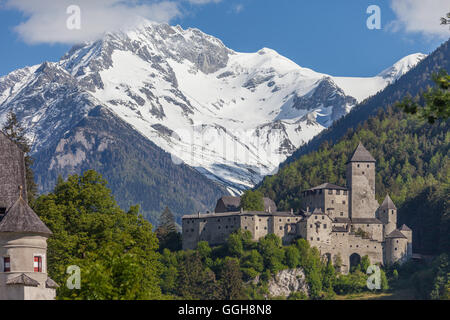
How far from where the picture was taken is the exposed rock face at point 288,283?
141625 millimetres

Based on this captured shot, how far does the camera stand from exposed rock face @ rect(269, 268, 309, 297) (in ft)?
465

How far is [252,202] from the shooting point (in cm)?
16000

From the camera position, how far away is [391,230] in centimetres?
15375

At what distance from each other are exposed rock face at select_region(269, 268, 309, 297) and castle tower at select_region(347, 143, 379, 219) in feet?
55.8

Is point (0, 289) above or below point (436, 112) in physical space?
below

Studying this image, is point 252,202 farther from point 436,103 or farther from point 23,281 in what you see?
point 436,103

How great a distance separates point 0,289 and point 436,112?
30605 millimetres

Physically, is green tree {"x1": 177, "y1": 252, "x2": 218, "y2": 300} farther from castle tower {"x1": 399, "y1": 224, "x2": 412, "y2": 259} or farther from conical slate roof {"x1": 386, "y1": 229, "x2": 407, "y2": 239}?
castle tower {"x1": 399, "y1": 224, "x2": 412, "y2": 259}

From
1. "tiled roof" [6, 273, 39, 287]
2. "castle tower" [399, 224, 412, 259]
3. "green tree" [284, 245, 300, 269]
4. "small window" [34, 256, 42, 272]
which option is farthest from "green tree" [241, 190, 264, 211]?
"tiled roof" [6, 273, 39, 287]

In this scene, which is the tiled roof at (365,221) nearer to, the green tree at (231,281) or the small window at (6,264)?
the green tree at (231,281)

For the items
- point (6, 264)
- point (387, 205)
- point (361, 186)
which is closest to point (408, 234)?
point (387, 205)

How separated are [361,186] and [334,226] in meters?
12.8
